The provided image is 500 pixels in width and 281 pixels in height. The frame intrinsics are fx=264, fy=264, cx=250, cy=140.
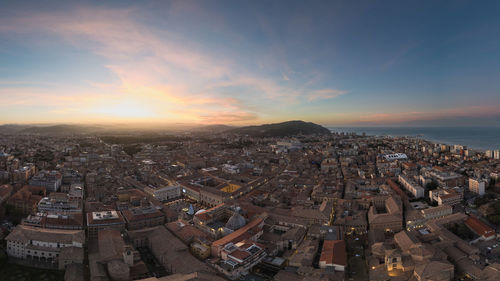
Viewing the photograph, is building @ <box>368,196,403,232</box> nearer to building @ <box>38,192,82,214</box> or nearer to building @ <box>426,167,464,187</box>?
building @ <box>426,167,464,187</box>

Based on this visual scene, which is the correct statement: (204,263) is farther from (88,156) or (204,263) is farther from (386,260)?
(88,156)

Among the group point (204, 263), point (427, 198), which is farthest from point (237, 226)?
point (427, 198)

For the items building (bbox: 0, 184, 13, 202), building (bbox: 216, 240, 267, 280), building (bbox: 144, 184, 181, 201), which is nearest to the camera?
building (bbox: 216, 240, 267, 280)

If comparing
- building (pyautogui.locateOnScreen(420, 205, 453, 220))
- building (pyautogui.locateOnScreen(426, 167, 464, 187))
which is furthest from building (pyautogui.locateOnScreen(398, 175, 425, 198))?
building (pyautogui.locateOnScreen(420, 205, 453, 220))

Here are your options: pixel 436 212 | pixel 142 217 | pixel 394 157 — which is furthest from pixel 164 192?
pixel 394 157

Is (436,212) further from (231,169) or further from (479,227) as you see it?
(231,169)

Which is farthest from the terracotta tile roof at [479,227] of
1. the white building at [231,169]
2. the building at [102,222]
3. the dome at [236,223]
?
the white building at [231,169]

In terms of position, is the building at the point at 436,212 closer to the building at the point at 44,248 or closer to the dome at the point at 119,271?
the dome at the point at 119,271
